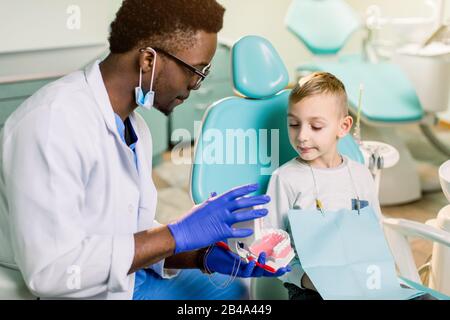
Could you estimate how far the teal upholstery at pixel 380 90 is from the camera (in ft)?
7.95

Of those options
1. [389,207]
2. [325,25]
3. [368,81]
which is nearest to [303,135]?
[368,81]

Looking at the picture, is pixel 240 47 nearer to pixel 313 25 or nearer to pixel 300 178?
pixel 300 178

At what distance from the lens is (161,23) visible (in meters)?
1.04

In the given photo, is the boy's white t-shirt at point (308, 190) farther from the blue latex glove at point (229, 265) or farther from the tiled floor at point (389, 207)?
the tiled floor at point (389, 207)

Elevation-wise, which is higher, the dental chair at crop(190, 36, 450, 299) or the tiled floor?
the dental chair at crop(190, 36, 450, 299)

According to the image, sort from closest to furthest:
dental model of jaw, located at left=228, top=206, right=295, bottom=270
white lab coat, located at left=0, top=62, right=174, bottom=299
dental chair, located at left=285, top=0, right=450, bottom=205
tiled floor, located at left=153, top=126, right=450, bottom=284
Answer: white lab coat, located at left=0, top=62, right=174, bottom=299 → dental model of jaw, located at left=228, top=206, right=295, bottom=270 → tiled floor, located at left=153, top=126, right=450, bottom=284 → dental chair, located at left=285, top=0, right=450, bottom=205

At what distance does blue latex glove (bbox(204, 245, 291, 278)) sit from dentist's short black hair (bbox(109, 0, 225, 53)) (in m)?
0.46

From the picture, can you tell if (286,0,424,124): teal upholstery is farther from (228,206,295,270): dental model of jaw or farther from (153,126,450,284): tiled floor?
(228,206,295,270): dental model of jaw

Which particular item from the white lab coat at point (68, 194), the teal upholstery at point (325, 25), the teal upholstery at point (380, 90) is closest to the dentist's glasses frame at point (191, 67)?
the white lab coat at point (68, 194)

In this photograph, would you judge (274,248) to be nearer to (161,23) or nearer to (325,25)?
(161,23)

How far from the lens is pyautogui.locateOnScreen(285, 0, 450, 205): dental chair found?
2.45 m

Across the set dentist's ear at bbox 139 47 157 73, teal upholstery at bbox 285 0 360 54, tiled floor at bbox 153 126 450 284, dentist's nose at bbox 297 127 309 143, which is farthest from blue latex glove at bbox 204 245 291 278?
teal upholstery at bbox 285 0 360 54
